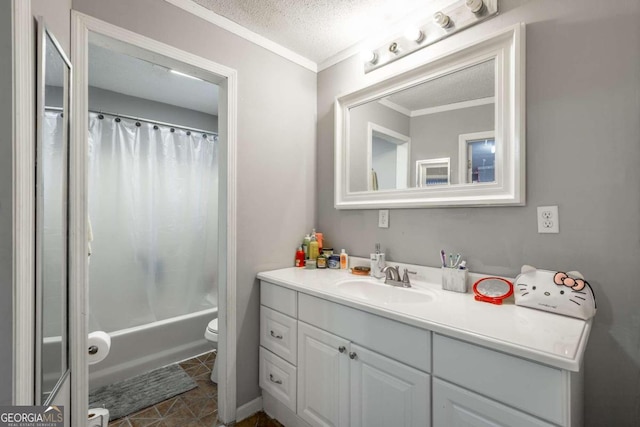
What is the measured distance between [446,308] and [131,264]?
2.48 m

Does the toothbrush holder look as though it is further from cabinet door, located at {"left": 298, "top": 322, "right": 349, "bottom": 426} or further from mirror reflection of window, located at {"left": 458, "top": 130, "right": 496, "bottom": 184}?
cabinet door, located at {"left": 298, "top": 322, "right": 349, "bottom": 426}

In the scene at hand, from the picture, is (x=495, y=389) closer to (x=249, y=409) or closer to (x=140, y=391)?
(x=249, y=409)

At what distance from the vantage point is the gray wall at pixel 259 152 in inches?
64.9

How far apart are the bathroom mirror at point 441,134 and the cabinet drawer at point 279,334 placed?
2.74 ft

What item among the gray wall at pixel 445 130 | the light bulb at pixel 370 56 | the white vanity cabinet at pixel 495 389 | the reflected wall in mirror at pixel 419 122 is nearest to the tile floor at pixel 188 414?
the white vanity cabinet at pixel 495 389

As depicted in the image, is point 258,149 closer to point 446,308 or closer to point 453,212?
point 453,212

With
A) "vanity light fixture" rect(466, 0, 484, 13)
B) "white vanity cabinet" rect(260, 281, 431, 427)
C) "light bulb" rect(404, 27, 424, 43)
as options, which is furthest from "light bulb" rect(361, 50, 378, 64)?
"white vanity cabinet" rect(260, 281, 431, 427)

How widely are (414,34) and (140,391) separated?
294cm

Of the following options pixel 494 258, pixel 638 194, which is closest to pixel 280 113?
pixel 494 258

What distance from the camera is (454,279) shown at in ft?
4.63

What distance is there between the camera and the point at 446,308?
116 cm

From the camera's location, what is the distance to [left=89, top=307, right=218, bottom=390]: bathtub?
2158 millimetres

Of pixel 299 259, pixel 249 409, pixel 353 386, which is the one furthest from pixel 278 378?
pixel 299 259

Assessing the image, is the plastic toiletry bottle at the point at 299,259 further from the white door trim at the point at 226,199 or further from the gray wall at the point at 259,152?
the white door trim at the point at 226,199
